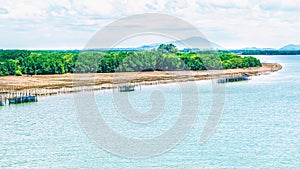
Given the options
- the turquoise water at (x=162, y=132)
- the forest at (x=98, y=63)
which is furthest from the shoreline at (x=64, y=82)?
the turquoise water at (x=162, y=132)

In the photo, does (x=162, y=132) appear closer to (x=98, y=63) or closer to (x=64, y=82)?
(x=64, y=82)

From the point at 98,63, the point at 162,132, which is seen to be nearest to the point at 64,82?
the point at 98,63

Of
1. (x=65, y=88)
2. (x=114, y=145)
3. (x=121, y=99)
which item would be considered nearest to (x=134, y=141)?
(x=114, y=145)

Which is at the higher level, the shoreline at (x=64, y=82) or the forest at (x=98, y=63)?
the forest at (x=98, y=63)

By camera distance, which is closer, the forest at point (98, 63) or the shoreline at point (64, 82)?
the shoreline at point (64, 82)

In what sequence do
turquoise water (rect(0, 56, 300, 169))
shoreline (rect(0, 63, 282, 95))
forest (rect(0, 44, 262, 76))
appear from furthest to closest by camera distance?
forest (rect(0, 44, 262, 76)) → shoreline (rect(0, 63, 282, 95)) → turquoise water (rect(0, 56, 300, 169))

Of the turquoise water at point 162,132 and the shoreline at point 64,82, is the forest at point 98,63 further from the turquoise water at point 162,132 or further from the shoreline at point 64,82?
the turquoise water at point 162,132

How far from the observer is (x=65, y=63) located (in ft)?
332

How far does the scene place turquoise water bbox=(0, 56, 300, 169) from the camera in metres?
31.1

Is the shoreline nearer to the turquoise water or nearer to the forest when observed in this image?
the forest

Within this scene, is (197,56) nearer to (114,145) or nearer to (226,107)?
(226,107)

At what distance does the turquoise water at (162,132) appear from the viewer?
31.1 m

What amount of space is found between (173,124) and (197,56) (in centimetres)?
7531

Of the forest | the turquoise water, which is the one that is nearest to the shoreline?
the forest
